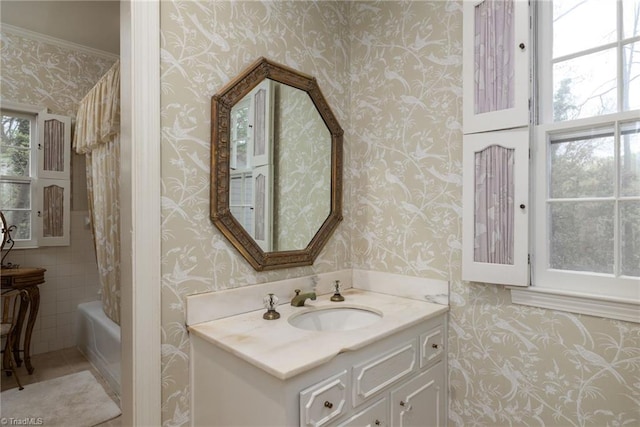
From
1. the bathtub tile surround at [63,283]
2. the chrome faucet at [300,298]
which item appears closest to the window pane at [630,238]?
the chrome faucet at [300,298]

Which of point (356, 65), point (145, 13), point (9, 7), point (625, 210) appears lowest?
point (625, 210)

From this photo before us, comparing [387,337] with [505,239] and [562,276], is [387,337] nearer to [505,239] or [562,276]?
[505,239]

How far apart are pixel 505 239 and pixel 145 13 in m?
1.64

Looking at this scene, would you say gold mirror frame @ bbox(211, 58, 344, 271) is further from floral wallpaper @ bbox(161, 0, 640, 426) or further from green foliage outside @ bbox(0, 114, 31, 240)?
green foliage outside @ bbox(0, 114, 31, 240)

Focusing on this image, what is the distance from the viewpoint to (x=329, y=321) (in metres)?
1.61

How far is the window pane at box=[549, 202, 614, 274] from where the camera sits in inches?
50.3

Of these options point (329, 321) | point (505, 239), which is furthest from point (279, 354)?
point (505, 239)

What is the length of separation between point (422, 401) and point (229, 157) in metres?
1.32

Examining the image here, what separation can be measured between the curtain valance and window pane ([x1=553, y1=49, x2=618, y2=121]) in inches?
98.3

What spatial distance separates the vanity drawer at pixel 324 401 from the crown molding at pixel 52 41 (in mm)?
3609

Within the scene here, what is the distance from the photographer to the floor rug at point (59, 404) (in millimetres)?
2008

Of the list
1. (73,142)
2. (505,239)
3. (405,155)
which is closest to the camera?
(505,239)

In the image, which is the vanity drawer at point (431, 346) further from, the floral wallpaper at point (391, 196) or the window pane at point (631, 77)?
the window pane at point (631, 77)

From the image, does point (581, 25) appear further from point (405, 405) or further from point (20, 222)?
point (20, 222)
